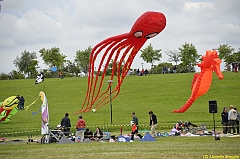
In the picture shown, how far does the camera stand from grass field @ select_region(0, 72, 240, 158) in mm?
15984

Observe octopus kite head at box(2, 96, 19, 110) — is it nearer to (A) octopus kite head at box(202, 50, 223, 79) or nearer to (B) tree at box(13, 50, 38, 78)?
(A) octopus kite head at box(202, 50, 223, 79)

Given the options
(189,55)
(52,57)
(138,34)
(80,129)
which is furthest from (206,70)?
(52,57)

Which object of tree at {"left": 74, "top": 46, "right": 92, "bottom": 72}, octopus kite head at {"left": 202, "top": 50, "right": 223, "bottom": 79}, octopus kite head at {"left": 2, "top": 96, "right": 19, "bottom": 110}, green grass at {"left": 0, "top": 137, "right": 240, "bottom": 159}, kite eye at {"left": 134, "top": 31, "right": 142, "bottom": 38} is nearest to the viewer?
green grass at {"left": 0, "top": 137, "right": 240, "bottom": 159}

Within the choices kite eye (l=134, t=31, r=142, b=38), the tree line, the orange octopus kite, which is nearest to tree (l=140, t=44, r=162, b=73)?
the tree line

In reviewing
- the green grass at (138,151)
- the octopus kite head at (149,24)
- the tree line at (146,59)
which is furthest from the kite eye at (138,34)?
the tree line at (146,59)

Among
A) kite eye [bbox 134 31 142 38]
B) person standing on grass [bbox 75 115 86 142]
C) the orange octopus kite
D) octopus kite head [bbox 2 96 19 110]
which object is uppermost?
kite eye [bbox 134 31 142 38]

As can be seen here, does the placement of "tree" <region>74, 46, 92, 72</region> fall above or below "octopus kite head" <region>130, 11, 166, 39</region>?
above

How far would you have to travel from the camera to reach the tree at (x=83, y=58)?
280 feet

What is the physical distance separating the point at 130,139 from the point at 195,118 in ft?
36.9

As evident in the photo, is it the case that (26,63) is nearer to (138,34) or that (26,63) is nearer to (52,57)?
(52,57)

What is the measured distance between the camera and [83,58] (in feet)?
283

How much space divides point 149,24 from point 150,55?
54.6m

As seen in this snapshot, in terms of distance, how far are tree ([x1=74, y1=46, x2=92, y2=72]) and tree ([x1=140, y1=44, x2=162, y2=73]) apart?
39.3 feet

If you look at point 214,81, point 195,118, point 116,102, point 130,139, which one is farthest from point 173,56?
point 130,139
